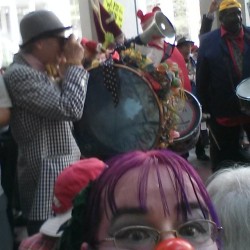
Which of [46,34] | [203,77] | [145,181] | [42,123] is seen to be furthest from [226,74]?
[145,181]

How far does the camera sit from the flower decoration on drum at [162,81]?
3182 millimetres

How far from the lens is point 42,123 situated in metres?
2.86

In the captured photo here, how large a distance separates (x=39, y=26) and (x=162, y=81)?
0.67 m

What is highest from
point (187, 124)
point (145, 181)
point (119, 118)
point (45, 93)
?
point (145, 181)

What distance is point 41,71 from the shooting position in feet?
9.55

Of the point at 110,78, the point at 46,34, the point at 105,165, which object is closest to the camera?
the point at 105,165

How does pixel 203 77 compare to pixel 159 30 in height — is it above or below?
below

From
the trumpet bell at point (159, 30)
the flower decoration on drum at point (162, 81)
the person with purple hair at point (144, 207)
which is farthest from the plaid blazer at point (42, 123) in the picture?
the person with purple hair at point (144, 207)

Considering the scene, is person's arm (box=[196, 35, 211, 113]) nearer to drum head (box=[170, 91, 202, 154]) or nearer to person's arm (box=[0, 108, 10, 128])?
drum head (box=[170, 91, 202, 154])

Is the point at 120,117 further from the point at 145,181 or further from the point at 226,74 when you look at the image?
the point at 145,181

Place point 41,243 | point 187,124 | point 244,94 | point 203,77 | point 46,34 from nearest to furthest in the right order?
1. point 41,243
2. point 46,34
3. point 187,124
4. point 244,94
5. point 203,77

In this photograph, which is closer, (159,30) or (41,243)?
(41,243)

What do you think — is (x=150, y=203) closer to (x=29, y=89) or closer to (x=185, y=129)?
(x=29, y=89)

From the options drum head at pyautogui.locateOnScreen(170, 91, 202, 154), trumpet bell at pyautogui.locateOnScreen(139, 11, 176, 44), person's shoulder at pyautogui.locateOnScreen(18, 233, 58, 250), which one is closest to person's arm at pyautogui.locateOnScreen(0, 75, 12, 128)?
trumpet bell at pyautogui.locateOnScreen(139, 11, 176, 44)
